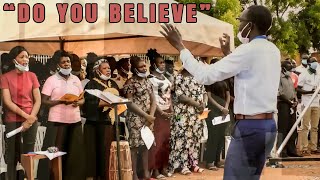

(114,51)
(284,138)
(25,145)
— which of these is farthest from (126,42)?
(284,138)

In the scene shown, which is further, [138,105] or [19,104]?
[138,105]

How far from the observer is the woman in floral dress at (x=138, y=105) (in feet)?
15.8

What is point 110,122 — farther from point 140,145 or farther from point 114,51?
point 114,51

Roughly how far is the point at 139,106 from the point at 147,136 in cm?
24

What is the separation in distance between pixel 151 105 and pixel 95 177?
0.64 meters

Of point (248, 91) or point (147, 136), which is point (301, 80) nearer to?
point (147, 136)

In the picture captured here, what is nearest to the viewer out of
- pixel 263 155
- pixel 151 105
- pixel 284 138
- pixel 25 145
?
pixel 263 155

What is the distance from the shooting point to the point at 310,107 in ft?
23.8

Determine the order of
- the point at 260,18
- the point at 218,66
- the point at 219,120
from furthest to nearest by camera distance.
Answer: the point at 219,120 < the point at 260,18 < the point at 218,66

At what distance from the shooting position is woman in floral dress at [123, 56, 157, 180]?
190 inches

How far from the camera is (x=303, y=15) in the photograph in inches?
205

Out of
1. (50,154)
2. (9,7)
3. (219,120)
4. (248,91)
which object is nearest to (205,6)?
(9,7)

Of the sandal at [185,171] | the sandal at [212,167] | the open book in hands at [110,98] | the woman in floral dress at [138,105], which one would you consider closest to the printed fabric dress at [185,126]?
the sandal at [185,171]

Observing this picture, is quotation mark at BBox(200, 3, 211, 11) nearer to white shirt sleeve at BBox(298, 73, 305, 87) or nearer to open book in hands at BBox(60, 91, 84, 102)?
open book in hands at BBox(60, 91, 84, 102)
